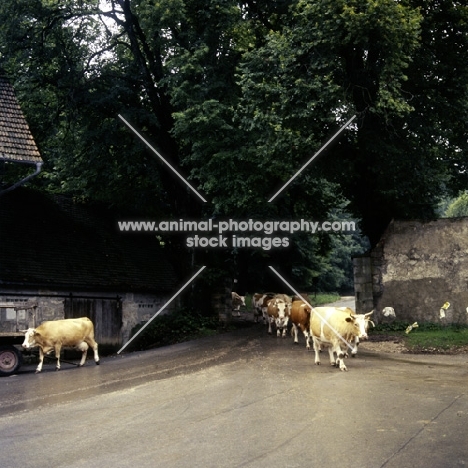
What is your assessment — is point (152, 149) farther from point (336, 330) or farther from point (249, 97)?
point (336, 330)

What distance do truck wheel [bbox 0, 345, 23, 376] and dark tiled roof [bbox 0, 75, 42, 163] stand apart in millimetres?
5573

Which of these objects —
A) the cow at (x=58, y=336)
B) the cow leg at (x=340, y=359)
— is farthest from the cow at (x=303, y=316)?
the cow at (x=58, y=336)

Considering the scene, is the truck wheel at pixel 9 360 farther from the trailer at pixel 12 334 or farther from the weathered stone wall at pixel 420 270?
the weathered stone wall at pixel 420 270

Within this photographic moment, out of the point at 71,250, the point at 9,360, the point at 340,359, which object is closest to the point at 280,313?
the point at 71,250

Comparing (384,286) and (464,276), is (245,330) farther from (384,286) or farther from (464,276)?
(464,276)

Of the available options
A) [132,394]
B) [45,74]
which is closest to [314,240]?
[45,74]

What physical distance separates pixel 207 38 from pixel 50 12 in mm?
6104

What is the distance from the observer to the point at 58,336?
18.9 metres

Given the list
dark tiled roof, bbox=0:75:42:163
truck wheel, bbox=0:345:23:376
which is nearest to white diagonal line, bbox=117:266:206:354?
truck wheel, bbox=0:345:23:376

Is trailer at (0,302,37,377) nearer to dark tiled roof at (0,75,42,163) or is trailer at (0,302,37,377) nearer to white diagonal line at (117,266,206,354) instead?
dark tiled roof at (0,75,42,163)

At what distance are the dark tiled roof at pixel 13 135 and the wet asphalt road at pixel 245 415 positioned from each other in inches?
267

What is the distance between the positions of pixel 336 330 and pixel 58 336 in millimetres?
8328

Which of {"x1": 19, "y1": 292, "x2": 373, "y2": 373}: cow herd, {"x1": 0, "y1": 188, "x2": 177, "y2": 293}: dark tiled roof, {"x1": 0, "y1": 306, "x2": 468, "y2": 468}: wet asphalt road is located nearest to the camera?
{"x1": 0, "y1": 306, "x2": 468, "y2": 468}: wet asphalt road

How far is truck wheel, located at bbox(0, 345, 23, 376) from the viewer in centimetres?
1788
